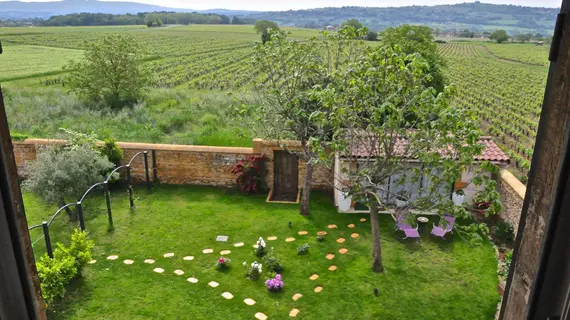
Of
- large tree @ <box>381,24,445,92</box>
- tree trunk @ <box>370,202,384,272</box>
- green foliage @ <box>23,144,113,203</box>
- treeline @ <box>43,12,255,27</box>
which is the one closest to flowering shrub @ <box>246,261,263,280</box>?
tree trunk @ <box>370,202,384,272</box>

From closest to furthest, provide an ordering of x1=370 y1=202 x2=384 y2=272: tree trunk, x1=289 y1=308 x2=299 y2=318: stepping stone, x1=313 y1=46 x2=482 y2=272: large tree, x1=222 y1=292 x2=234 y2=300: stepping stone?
x1=313 y1=46 x2=482 y2=272: large tree
x1=289 y1=308 x2=299 y2=318: stepping stone
x1=222 y1=292 x2=234 y2=300: stepping stone
x1=370 y1=202 x2=384 y2=272: tree trunk

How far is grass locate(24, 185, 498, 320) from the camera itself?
7.48 meters

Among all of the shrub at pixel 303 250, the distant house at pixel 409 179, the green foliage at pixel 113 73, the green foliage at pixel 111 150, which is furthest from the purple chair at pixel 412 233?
the green foliage at pixel 113 73

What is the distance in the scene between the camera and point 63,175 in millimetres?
9969

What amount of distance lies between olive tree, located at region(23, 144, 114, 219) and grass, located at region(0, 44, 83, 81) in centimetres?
2839

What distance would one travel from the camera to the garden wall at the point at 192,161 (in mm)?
12320

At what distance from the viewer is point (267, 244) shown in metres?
9.59

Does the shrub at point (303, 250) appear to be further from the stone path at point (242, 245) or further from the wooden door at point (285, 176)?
the wooden door at point (285, 176)

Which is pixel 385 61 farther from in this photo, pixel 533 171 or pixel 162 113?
pixel 162 113

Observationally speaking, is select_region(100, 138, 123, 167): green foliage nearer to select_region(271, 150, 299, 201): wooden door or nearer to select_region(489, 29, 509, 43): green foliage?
select_region(271, 150, 299, 201): wooden door

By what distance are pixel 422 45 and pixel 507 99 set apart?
1878cm

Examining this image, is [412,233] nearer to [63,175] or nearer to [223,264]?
[223,264]

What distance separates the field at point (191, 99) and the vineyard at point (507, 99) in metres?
0.05

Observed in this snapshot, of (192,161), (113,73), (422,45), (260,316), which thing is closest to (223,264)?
(260,316)
